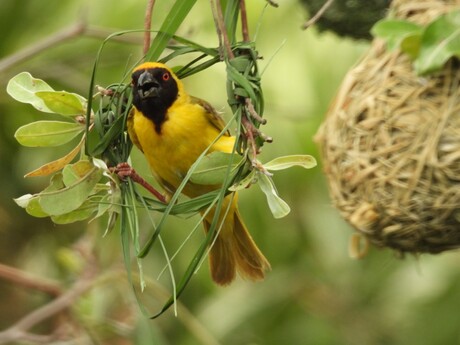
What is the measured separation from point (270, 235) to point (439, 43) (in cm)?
197

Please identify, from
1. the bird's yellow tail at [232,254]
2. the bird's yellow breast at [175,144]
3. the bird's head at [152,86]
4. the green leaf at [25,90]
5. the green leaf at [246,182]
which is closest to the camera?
the green leaf at [246,182]

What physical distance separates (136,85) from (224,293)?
2.25 metres

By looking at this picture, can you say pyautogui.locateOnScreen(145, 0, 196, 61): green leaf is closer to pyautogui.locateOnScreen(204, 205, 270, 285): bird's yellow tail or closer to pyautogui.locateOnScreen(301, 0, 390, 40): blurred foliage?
pyautogui.locateOnScreen(204, 205, 270, 285): bird's yellow tail

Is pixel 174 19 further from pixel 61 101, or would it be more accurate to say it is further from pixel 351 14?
pixel 351 14

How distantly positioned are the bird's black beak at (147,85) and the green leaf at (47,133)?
0.19 meters

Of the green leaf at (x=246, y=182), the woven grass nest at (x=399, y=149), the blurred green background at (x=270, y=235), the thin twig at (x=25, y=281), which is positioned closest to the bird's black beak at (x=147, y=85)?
the green leaf at (x=246, y=182)

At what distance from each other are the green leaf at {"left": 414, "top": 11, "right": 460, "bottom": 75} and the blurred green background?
1.29 m

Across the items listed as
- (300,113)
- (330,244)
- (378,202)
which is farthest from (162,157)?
(330,244)

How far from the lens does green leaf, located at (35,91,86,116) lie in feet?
5.25

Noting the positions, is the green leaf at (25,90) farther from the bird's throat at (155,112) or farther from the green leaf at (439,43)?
the green leaf at (439,43)

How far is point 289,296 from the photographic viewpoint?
388 centimetres

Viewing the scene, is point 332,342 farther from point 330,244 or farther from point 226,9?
point 226,9

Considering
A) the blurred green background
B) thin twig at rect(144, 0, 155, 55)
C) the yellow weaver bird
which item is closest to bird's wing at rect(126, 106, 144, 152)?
the yellow weaver bird

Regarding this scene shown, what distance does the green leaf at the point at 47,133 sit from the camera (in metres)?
1.62
